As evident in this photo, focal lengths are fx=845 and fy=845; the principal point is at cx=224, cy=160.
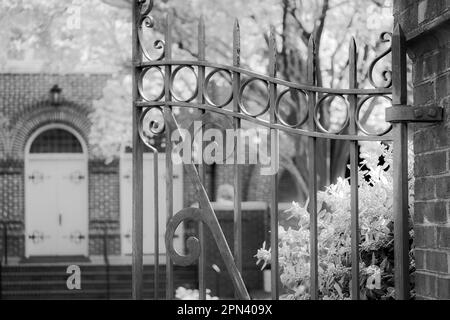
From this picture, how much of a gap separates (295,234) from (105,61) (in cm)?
904

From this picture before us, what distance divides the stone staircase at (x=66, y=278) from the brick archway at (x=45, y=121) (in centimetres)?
327

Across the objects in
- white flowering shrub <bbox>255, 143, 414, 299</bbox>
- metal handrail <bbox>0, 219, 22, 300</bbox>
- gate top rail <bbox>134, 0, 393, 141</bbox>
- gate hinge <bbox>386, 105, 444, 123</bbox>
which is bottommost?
metal handrail <bbox>0, 219, 22, 300</bbox>

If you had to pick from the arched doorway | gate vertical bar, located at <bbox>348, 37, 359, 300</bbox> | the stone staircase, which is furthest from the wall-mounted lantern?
gate vertical bar, located at <bbox>348, 37, 359, 300</bbox>

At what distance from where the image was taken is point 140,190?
147 inches

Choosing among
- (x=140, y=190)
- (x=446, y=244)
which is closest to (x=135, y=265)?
(x=140, y=190)

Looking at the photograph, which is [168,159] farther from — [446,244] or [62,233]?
[62,233]

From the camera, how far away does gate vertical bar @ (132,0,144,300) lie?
12.2 feet

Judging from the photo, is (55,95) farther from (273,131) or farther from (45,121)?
(273,131)

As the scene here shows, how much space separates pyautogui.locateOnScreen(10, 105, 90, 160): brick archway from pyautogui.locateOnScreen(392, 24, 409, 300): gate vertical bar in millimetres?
17638

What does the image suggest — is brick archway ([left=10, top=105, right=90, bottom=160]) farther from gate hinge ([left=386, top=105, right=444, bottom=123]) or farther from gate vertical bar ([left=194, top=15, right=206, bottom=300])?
gate hinge ([left=386, top=105, right=444, bottom=123])

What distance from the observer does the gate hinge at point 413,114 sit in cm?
311

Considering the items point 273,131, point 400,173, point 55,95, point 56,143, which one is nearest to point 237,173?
point 273,131

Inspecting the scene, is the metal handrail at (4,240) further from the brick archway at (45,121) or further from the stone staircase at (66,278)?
the brick archway at (45,121)

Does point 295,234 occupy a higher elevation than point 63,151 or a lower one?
lower
